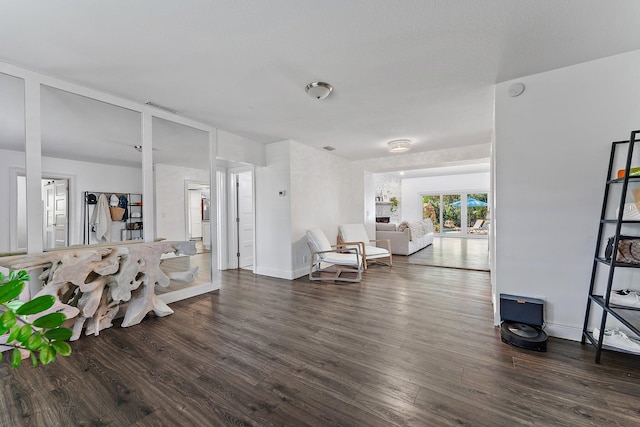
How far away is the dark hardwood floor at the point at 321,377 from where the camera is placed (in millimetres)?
1566

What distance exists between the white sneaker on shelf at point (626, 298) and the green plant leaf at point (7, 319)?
3.22 m

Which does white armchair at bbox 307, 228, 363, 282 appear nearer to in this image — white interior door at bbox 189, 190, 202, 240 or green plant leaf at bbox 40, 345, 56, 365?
white interior door at bbox 189, 190, 202, 240

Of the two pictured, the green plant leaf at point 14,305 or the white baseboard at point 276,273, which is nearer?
the green plant leaf at point 14,305

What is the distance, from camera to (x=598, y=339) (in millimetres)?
2113

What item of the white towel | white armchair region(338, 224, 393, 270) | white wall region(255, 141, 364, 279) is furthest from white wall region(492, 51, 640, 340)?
the white towel

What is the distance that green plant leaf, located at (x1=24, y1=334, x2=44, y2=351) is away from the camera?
24.9 inches

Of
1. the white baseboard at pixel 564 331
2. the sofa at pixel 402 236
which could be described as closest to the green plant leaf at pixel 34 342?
the white baseboard at pixel 564 331

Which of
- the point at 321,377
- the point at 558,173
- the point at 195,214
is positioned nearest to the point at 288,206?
the point at 195,214

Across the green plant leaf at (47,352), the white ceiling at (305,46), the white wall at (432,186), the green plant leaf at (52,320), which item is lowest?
the green plant leaf at (47,352)

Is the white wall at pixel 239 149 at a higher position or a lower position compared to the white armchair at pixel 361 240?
higher

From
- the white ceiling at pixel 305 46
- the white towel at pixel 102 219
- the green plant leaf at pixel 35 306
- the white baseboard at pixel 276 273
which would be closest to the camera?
the green plant leaf at pixel 35 306

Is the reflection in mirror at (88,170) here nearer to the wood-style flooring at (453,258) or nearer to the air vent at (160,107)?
the air vent at (160,107)

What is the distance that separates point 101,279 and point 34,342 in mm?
2475

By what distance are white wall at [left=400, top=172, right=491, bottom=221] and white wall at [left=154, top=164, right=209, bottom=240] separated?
9.42 m
